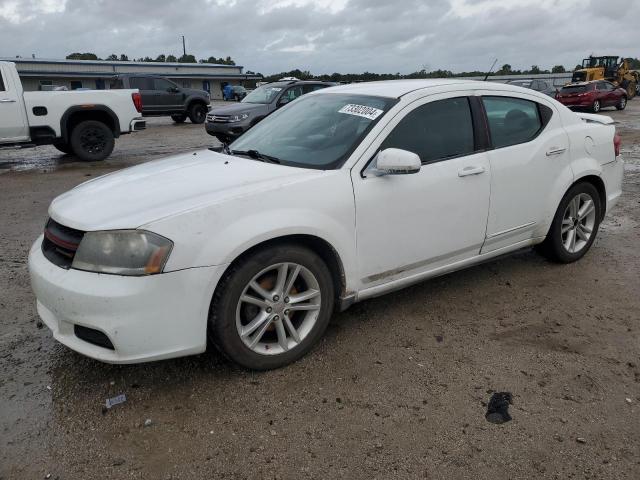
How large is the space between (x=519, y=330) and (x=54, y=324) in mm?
2832

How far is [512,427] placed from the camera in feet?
8.46

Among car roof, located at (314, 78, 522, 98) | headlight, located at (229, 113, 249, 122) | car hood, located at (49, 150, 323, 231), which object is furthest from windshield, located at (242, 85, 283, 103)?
car hood, located at (49, 150, 323, 231)

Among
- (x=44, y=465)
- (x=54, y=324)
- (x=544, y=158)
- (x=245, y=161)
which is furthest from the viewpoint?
(x=544, y=158)

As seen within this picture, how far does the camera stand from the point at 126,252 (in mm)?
2592

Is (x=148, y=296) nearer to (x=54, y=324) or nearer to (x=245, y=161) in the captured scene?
(x=54, y=324)

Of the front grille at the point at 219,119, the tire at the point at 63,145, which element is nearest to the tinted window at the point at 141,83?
the front grille at the point at 219,119

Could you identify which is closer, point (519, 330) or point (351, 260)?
point (351, 260)

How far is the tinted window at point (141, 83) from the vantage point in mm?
19031

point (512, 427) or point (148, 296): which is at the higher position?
point (148, 296)

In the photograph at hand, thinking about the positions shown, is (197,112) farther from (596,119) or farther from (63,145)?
(596,119)

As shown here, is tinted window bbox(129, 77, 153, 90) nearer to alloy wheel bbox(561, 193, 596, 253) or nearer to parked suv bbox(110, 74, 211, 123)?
parked suv bbox(110, 74, 211, 123)

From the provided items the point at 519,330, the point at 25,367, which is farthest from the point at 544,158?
the point at 25,367

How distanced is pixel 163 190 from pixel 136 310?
Answer: 2.45ft

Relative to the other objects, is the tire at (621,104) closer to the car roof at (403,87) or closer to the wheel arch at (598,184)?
the wheel arch at (598,184)
